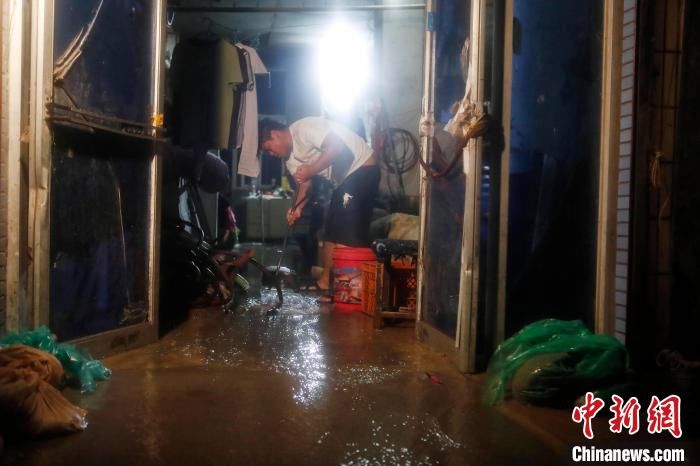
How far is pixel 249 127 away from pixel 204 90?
0.82 metres

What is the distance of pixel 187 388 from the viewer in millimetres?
4094

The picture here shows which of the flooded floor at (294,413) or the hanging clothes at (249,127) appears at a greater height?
the hanging clothes at (249,127)

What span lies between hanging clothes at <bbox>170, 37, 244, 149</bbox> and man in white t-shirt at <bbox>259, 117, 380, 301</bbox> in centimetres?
75

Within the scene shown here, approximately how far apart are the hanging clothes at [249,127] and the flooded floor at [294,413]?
11.2ft

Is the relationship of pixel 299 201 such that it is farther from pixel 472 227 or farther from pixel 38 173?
pixel 38 173

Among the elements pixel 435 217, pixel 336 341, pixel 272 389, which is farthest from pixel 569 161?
pixel 272 389

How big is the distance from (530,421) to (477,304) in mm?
1171

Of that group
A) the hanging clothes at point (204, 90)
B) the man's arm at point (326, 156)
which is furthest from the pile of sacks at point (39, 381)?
the man's arm at point (326, 156)

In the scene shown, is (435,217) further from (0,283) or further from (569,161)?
(0,283)

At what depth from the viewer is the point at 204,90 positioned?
798 cm

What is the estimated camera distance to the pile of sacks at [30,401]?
302cm

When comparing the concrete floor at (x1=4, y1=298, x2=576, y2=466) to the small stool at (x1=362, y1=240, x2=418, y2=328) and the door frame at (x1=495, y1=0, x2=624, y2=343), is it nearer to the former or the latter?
the small stool at (x1=362, y1=240, x2=418, y2=328)

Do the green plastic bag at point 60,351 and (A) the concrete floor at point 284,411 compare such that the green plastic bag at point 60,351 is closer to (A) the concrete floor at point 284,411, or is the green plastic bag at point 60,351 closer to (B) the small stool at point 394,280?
(A) the concrete floor at point 284,411

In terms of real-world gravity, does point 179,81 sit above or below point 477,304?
above
